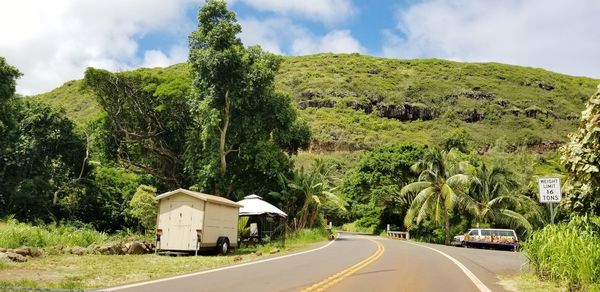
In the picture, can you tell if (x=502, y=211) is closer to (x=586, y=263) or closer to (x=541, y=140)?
(x=586, y=263)

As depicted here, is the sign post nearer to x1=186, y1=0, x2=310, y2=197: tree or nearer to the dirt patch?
A: the dirt patch

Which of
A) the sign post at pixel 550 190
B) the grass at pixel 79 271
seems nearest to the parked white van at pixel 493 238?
the sign post at pixel 550 190

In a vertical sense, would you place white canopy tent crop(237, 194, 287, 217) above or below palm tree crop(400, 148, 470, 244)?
below

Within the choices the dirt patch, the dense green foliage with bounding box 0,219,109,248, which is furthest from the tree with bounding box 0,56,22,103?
the dirt patch

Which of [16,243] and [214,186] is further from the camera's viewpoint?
[214,186]

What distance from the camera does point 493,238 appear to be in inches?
1348

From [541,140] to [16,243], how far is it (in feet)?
377

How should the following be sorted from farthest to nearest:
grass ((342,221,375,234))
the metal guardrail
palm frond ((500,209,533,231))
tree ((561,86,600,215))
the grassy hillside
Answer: the grassy hillside < grass ((342,221,375,234)) < the metal guardrail < palm frond ((500,209,533,231)) < tree ((561,86,600,215))

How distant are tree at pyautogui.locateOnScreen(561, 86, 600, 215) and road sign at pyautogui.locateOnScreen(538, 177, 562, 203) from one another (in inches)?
56.3

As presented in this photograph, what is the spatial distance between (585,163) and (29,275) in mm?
11852

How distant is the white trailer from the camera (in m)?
20.5

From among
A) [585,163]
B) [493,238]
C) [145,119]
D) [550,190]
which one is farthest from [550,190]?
[145,119]

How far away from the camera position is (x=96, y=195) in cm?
4072

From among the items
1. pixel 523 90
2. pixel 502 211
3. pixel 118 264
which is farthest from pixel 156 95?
pixel 523 90
